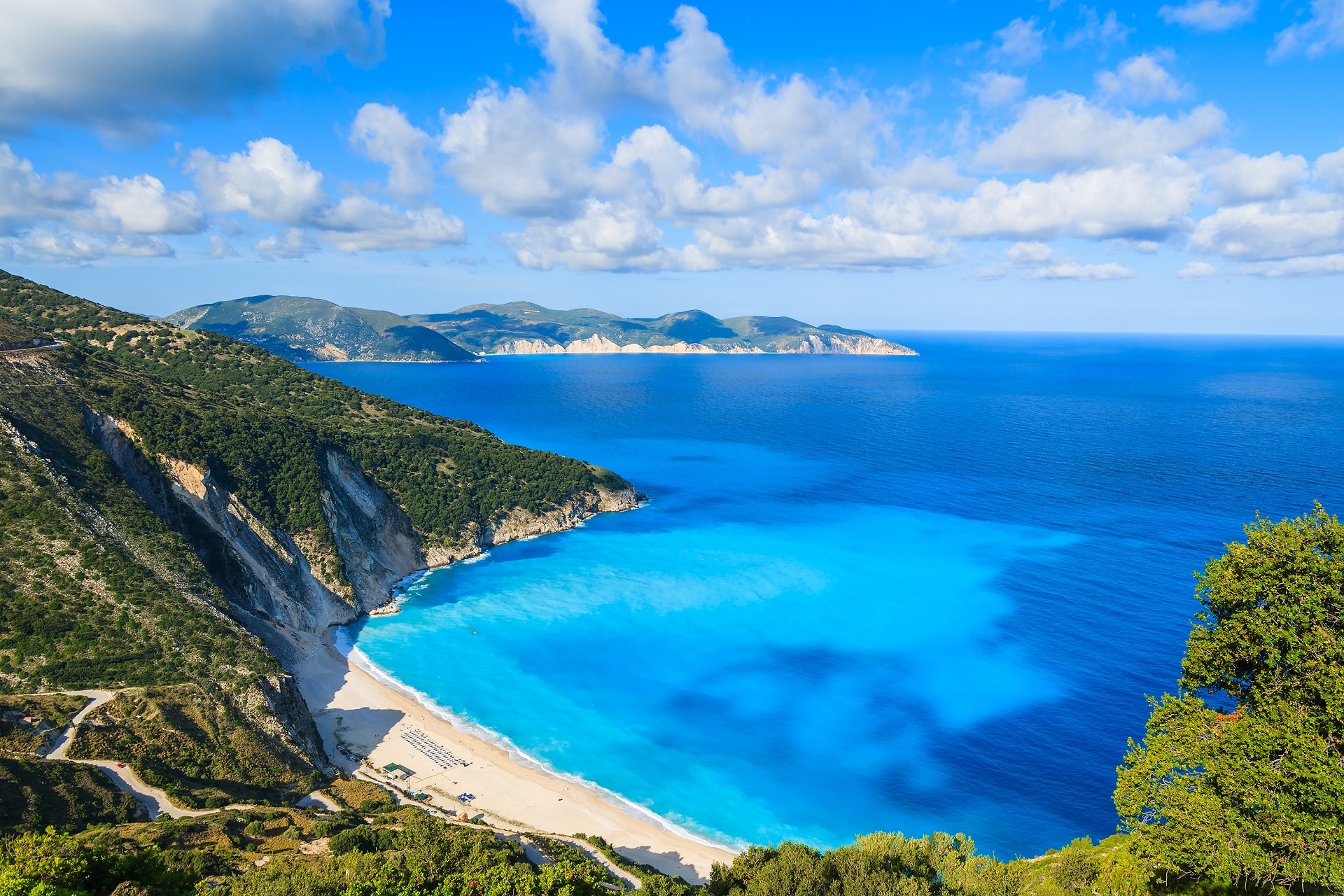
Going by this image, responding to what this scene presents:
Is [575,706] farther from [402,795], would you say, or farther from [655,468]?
[655,468]

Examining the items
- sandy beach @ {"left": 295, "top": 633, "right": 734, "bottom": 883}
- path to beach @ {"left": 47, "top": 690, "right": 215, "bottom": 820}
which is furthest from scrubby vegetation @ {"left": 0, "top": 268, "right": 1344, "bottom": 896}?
sandy beach @ {"left": 295, "top": 633, "right": 734, "bottom": 883}

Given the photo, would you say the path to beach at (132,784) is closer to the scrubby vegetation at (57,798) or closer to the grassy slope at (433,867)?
the scrubby vegetation at (57,798)

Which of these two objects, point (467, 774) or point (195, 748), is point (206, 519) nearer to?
point (195, 748)

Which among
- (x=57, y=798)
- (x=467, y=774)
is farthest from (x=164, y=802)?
(x=467, y=774)

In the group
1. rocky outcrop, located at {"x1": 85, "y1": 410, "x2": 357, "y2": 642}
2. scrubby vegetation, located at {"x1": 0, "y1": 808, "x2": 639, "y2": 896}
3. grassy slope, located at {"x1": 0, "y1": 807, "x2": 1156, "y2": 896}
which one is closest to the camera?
scrubby vegetation, located at {"x1": 0, "y1": 808, "x2": 639, "y2": 896}

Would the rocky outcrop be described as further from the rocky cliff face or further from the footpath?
the footpath

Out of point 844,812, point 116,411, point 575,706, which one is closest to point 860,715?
point 844,812
